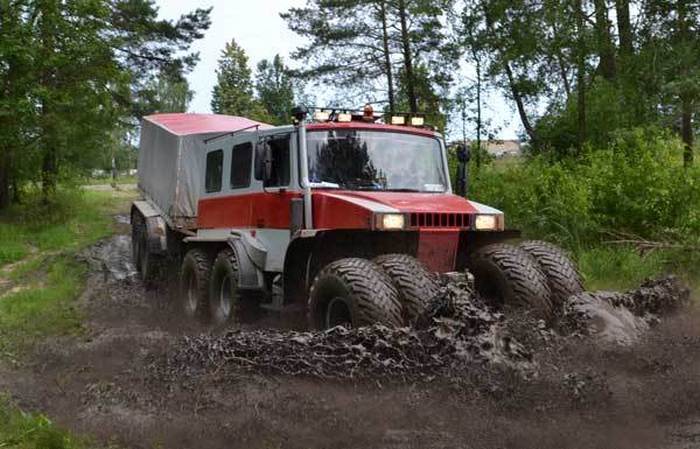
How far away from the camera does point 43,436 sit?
4.73m

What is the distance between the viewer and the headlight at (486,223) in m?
7.45

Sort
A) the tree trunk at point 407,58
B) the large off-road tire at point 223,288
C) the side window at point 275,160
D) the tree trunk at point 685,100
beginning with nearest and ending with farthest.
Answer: the side window at point 275,160, the large off-road tire at point 223,288, the tree trunk at point 685,100, the tree trunk at point 407,58

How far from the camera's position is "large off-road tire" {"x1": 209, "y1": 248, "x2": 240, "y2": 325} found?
28.6 ft

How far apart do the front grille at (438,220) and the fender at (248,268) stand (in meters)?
2.16

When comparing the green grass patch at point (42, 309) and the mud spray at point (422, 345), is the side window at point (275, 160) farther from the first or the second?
the green grass patch at point (42, 309)

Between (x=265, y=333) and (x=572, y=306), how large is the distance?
2535 millimetres

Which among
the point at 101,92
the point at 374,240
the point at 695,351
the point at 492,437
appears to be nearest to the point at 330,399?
the point at 492,437

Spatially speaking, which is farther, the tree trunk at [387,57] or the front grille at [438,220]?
the tree trunk at [387,57]

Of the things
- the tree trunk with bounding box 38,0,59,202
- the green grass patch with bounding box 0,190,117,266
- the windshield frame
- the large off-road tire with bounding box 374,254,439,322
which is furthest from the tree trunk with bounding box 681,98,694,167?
the tree trunk with bounding box 38,0,59,202

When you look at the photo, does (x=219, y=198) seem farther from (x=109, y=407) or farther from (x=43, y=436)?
(x=43, y=436)

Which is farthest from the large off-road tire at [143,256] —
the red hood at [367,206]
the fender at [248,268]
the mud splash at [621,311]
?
the mud splash at [621,311]

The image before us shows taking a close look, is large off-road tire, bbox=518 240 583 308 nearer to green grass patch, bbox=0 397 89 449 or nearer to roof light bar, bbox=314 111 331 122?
roof light bar, bbox=314 111 331 122

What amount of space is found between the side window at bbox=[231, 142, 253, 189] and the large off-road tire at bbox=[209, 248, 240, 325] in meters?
0.81

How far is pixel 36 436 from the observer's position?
4.74 m
